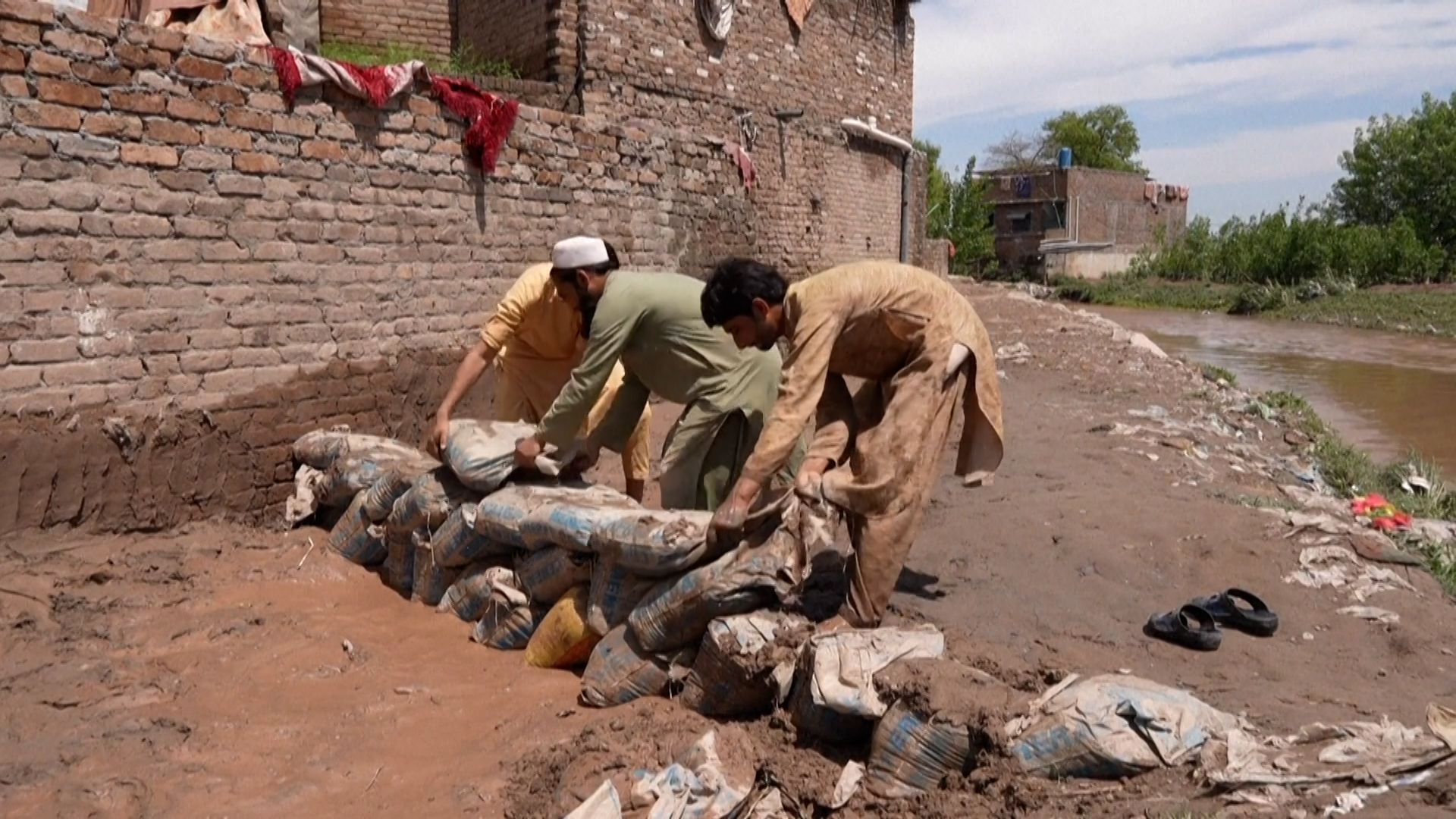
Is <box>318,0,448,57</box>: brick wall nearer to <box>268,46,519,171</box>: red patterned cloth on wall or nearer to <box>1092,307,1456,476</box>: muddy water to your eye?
<box>268,46,519,171</box>: red patterned cloth on wall

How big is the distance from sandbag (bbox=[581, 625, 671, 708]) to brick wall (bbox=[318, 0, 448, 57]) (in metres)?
8.90

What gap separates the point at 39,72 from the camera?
13.5 feet

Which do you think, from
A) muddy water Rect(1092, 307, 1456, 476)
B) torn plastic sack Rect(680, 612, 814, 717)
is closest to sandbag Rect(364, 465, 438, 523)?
torn plastic sack Rect(680, 612, 814, 717)

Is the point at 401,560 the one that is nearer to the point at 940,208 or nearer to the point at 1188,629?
the point at 1188,629

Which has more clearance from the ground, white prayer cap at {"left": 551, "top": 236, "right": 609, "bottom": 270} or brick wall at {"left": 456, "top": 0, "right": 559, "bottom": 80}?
brick wall at {"left": 456, "top": 0, "right": 559, "bottom": 80}

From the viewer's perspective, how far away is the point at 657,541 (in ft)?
9.94

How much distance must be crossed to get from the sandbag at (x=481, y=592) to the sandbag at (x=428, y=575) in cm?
4

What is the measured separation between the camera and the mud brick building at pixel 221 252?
164 inches

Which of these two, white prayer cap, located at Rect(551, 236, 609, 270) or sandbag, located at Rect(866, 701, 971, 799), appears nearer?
sandbag, located at Rect(866, 701, 971, 799)

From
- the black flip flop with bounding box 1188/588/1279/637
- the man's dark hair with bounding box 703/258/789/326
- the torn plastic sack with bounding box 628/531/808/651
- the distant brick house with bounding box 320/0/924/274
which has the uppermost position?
the distant brick house with bounding box 320/0/924/274

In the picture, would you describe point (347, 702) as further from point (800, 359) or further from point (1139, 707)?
point (1139, 707)

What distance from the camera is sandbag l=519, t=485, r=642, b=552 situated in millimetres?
3328

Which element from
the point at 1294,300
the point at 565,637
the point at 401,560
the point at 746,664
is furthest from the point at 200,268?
the point at 1294,300

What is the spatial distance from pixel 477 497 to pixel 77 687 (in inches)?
56.2
